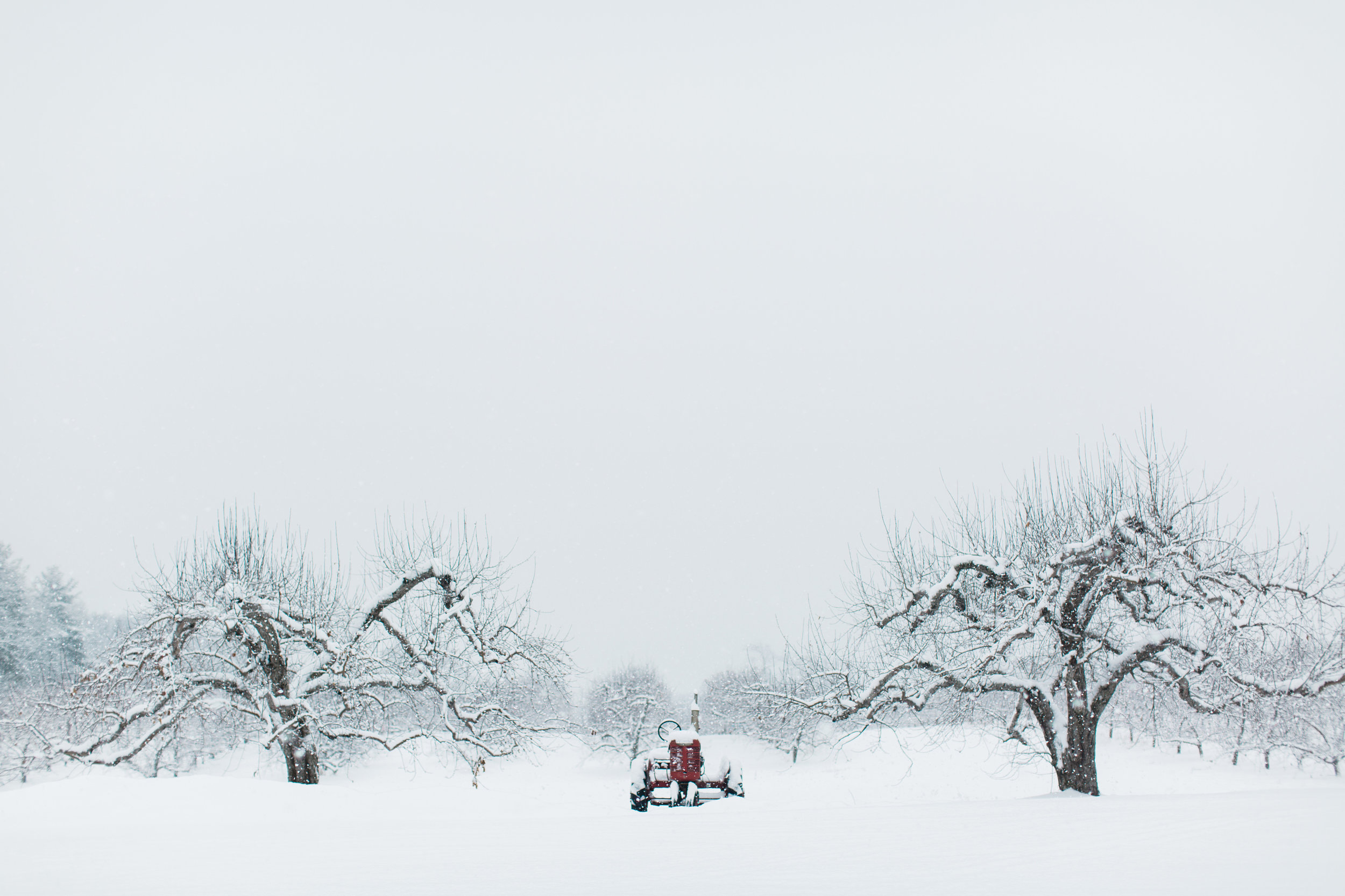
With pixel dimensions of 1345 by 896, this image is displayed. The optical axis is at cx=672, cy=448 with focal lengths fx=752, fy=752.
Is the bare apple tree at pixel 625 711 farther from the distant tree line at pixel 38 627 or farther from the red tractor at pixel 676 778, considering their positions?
the red tractor at pixel 676 778

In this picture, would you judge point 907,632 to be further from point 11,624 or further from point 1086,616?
point 11,624

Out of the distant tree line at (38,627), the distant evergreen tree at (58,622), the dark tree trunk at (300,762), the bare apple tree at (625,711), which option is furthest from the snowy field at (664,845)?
the bare apple tree at (625,711)

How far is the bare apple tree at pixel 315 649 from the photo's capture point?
12539mm

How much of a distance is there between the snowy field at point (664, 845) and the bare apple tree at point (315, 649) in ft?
7.74

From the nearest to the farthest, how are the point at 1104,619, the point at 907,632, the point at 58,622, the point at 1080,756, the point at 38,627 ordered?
1. the point at 1080,756
2. the point at 907,632
3. the point at 1104,619
4. the point at 38,627
5. the point at 58,622

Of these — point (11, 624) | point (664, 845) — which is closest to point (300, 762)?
point (664, 845)

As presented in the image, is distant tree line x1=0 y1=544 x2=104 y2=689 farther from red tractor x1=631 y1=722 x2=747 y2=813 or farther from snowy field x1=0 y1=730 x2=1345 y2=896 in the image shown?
red tractor x1=631 y1=722 x2=747 y2=813

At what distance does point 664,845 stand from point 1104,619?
9.13m

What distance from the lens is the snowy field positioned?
4.54m

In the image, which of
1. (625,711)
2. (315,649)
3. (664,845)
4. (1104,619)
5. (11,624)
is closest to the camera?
(664,845)

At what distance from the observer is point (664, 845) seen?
19.2 feet

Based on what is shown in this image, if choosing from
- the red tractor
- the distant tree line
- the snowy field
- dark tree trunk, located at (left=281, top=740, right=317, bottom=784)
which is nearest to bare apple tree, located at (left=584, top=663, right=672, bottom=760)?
the distant tree line

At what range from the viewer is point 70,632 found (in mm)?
39500

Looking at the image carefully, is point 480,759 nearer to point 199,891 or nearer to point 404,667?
point 404,667
